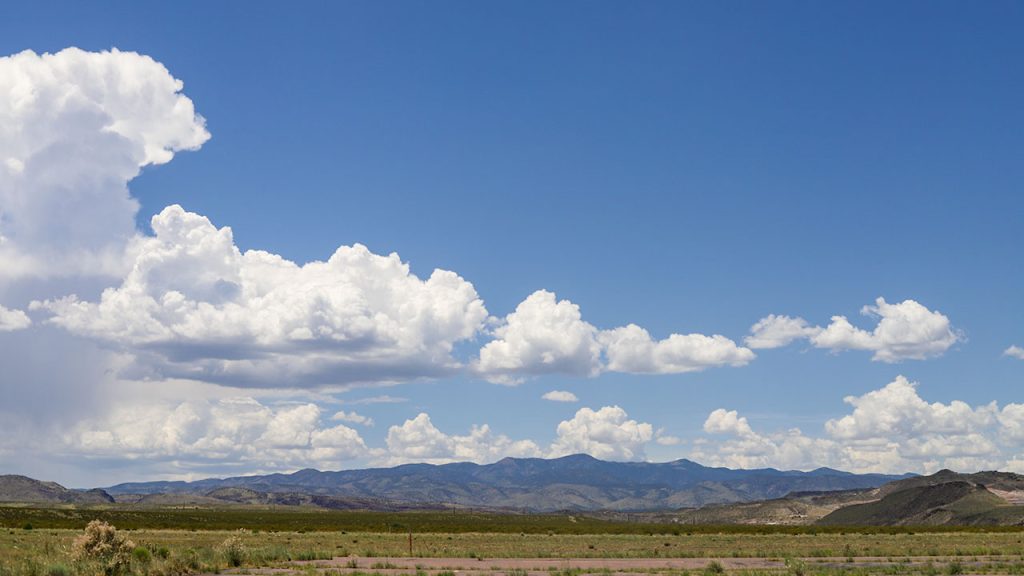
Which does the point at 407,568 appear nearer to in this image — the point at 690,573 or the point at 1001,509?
the point at 690,573

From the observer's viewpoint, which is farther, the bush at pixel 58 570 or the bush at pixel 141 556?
the bush at pixel 141 556

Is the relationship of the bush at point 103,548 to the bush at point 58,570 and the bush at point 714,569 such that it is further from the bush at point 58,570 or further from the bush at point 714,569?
the bush at point 714,569

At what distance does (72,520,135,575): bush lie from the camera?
30.9 meters

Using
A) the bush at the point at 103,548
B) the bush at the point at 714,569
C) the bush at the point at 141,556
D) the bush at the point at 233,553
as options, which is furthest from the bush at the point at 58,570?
the bush at the point at 714,569

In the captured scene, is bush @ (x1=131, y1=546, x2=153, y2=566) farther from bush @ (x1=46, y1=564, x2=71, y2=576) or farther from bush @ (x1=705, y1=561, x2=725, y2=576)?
bush @ (x1=705, y1=561, x2=725, y2=576)

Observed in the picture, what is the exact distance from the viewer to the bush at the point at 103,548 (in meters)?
30.9

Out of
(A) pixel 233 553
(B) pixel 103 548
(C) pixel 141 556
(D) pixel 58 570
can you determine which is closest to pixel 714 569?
(A) pixel 233 553

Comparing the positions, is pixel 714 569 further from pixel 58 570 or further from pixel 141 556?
pixel 58 570

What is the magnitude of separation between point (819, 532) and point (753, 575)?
7529 centimetres

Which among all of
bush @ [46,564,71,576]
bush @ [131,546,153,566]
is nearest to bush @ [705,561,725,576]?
bush @ [131,546,153,566]

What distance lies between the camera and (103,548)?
3119 cm

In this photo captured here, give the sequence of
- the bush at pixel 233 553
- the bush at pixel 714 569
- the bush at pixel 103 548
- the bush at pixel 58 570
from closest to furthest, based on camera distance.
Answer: the bush at pixel 58 570 < the bush at pixel 103 548 < the bush at pixel 714 569 < the bush at pixel 233 553

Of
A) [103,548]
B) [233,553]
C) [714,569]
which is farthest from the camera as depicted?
[233,553]

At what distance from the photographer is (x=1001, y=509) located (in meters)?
172
